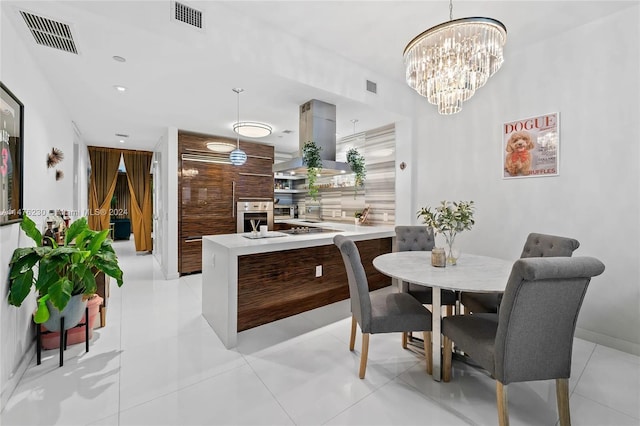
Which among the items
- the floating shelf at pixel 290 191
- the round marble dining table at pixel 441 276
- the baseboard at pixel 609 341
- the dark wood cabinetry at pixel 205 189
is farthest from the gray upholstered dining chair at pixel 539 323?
the floating shelf at pixel 290 191

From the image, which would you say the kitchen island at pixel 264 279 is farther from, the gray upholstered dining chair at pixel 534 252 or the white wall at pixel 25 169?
the gray upholstered dining chair at pixel 534 252

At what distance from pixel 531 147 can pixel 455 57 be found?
1.75 meters

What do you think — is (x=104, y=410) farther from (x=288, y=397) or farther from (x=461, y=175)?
(x=461, y=175)

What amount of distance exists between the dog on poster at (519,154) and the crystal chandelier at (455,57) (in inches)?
55.9

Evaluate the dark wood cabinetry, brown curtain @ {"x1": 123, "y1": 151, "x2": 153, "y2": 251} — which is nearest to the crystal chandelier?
the dark wood cabinetry

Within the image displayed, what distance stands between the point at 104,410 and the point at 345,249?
6.02ft

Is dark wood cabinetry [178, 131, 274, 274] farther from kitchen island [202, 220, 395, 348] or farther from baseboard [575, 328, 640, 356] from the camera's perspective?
baseboard [575, 328, 640, 356]

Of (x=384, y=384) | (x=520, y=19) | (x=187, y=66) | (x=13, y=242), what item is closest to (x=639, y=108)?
(x=520, y=19)

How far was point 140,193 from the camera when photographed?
744 centimetres

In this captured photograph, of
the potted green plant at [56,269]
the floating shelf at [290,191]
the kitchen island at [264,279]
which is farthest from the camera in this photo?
the floating shelf at [290,191]

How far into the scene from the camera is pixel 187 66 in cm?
258

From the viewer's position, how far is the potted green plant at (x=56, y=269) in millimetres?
1946

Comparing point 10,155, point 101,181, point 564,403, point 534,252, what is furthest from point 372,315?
point 101,181

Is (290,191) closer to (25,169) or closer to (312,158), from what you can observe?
(312,158)
